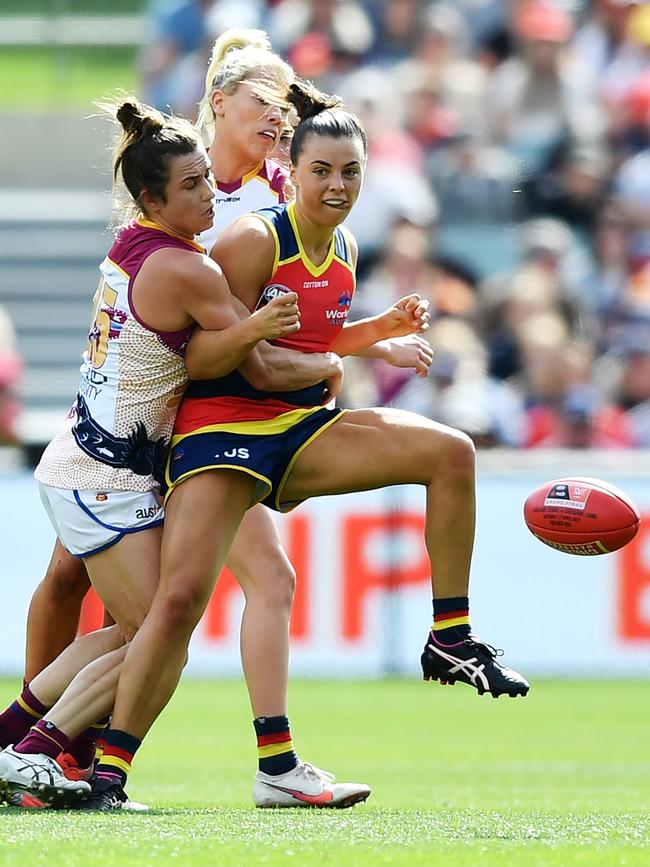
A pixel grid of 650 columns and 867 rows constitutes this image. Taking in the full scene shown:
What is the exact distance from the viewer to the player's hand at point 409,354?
20.4ft

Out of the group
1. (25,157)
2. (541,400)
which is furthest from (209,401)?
(25,157)

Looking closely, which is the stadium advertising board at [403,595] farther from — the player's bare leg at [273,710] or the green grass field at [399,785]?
the player's bare leg at [273,710]

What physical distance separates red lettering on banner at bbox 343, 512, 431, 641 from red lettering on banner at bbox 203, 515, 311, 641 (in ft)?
0.87

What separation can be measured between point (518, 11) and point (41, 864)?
12813 mm

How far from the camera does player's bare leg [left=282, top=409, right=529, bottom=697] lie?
5785mm

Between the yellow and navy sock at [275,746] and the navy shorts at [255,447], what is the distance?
81 centimetres

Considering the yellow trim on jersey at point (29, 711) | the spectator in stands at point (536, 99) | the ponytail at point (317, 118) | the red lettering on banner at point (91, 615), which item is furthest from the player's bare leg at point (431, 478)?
the spectator in stands at point (536, 99)

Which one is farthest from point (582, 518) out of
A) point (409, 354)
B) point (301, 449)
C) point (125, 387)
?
point (125, 387)

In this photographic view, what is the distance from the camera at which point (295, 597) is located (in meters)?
11.6

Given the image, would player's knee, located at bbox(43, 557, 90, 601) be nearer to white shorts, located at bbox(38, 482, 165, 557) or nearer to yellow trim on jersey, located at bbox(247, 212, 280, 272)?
white shorts, located at bbox(38, 482, 165, 557)

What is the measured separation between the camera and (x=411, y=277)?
13.8m

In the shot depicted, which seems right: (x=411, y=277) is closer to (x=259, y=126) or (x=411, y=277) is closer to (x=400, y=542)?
(x=400, y=542)

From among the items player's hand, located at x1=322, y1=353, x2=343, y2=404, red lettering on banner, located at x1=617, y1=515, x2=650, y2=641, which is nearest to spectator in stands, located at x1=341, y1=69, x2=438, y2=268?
red lettering on banner, located at x1=617, y1=515, x2=650, y2=641

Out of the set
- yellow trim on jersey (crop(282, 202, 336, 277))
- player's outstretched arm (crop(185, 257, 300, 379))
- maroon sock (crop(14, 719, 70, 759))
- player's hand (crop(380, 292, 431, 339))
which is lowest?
maroon sock (crop(14, 719, 70, 759))
